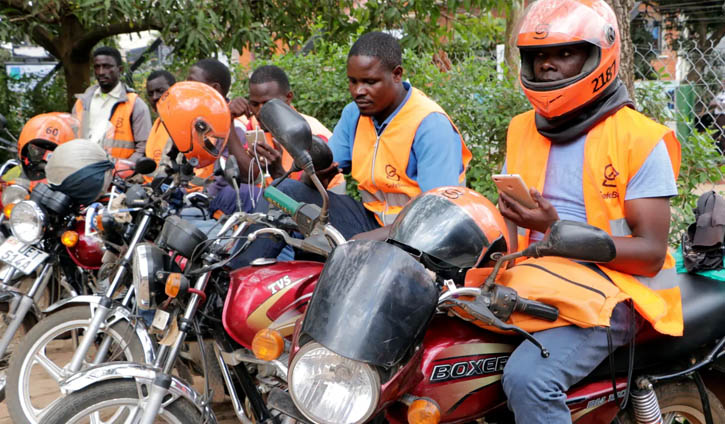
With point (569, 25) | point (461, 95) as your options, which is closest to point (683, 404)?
point (569, 25)

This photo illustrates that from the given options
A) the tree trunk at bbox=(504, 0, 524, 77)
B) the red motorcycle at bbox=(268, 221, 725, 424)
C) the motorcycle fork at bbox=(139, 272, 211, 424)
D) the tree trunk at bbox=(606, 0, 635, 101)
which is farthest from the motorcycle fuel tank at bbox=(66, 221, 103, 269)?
the tree trunk at bbox=(504, 0, 524, 77)

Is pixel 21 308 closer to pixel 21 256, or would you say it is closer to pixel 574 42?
pixel 21 256

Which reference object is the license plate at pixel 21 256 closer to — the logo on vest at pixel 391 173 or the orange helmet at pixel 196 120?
the orange helmet at pixel 196 120

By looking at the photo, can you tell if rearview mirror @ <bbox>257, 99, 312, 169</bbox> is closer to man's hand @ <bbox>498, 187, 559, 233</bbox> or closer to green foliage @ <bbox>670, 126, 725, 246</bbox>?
man's hand @ <bbox>498, 187, 559, 233</bbox>

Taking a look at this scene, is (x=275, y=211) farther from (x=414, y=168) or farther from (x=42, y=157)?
(x=42, y=157)

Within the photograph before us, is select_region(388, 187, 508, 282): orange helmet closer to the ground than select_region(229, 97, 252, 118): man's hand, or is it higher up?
higher up

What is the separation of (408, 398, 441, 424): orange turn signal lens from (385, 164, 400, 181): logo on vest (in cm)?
154

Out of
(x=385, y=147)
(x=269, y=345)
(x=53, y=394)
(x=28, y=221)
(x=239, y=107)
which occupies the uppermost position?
(x=385, y=147)

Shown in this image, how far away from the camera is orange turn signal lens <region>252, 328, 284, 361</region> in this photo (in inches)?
93.0

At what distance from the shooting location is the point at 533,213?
8.12ft

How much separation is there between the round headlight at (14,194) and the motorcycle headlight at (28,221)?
0.58 meters

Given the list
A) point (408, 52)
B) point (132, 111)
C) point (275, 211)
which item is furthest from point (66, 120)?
point (275, 211)

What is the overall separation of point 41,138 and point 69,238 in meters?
1.06

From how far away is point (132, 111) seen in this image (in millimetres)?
6527
